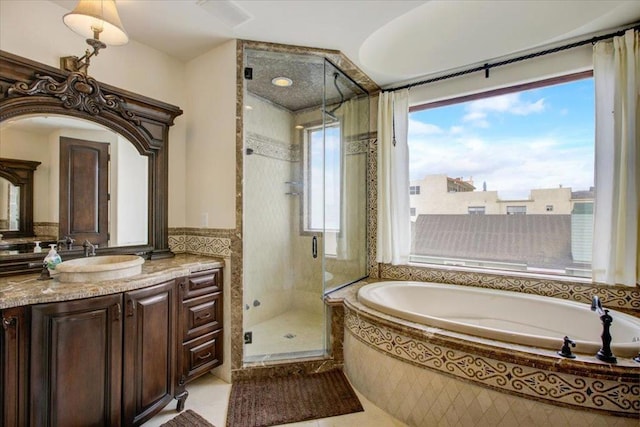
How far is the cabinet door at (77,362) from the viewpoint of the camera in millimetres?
→ 1330

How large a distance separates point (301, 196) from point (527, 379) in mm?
2527

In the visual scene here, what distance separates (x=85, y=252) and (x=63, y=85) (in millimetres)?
1096

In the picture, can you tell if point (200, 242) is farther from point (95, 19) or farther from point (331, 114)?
point (331, 114)

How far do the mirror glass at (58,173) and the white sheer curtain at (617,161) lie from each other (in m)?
3.44

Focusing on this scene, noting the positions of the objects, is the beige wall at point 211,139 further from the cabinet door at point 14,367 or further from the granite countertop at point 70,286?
the cabinet door at point 14,367

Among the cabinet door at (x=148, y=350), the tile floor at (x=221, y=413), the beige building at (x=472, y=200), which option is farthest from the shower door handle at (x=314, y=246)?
the cabinet door at (x=148, y=350)

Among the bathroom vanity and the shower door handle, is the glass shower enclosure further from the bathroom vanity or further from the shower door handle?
the bathroom vanity

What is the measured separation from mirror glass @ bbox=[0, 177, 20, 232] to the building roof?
10.1 feet

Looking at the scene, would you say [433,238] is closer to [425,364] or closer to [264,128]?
[425,364]

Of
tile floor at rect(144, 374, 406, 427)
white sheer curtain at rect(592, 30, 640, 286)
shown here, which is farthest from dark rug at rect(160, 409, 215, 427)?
white sheer curtain at rect(592, 30, 640, 286)

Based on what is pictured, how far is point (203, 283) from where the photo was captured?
2113mm

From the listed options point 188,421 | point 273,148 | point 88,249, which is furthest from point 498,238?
point 88,249

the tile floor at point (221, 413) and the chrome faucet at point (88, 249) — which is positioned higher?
the chrome faucet at point (88, 249)

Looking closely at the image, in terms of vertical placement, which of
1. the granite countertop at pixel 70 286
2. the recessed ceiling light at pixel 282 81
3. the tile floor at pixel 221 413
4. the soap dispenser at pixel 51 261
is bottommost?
the tile floor at pixel 221 413
